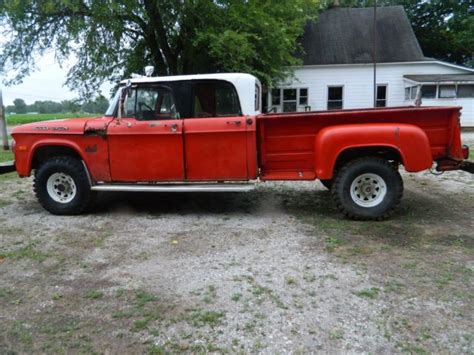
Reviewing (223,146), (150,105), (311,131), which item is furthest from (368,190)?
(150,105)

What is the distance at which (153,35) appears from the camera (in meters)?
16.1

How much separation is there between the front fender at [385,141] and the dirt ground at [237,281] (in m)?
0.87

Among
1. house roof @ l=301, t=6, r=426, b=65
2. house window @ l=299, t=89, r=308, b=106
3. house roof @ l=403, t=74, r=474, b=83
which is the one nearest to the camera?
house roof @ l=403, t=74, r=474, b=83

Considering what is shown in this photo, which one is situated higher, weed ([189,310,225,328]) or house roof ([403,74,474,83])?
house roof ([403,74,474,83])

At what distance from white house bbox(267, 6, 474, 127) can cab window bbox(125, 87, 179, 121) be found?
16.6 m

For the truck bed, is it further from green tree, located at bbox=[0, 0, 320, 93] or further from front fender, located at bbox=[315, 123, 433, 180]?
green tree, located at bbox=[0, 0, 320, 93]

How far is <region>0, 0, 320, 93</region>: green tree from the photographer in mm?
13711

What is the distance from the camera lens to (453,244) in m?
4.71

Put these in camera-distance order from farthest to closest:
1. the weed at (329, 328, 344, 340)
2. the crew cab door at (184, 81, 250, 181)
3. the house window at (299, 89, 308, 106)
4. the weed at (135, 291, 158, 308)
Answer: the house window at (299, 89, 308, 106) → the crew cab door at (184, 81, 250, 181) → the weed at (135, 291, 158, 308) → the weed at (329, 328, 344, 340)

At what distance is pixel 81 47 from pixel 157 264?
12971mm

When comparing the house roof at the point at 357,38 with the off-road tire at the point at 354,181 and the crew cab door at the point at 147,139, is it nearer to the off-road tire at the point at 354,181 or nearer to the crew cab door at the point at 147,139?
the crew cab door at the point at 147,139

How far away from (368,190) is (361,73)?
61.9 ft

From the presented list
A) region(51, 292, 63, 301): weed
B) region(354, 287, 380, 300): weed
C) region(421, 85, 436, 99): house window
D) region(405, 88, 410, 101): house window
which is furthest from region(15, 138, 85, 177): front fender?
region(405, 88, 410, 101): house window

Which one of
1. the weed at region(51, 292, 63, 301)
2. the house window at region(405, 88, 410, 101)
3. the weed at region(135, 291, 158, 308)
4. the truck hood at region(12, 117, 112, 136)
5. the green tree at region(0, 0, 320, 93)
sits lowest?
the weed at region(135, 291, 158, 308)
